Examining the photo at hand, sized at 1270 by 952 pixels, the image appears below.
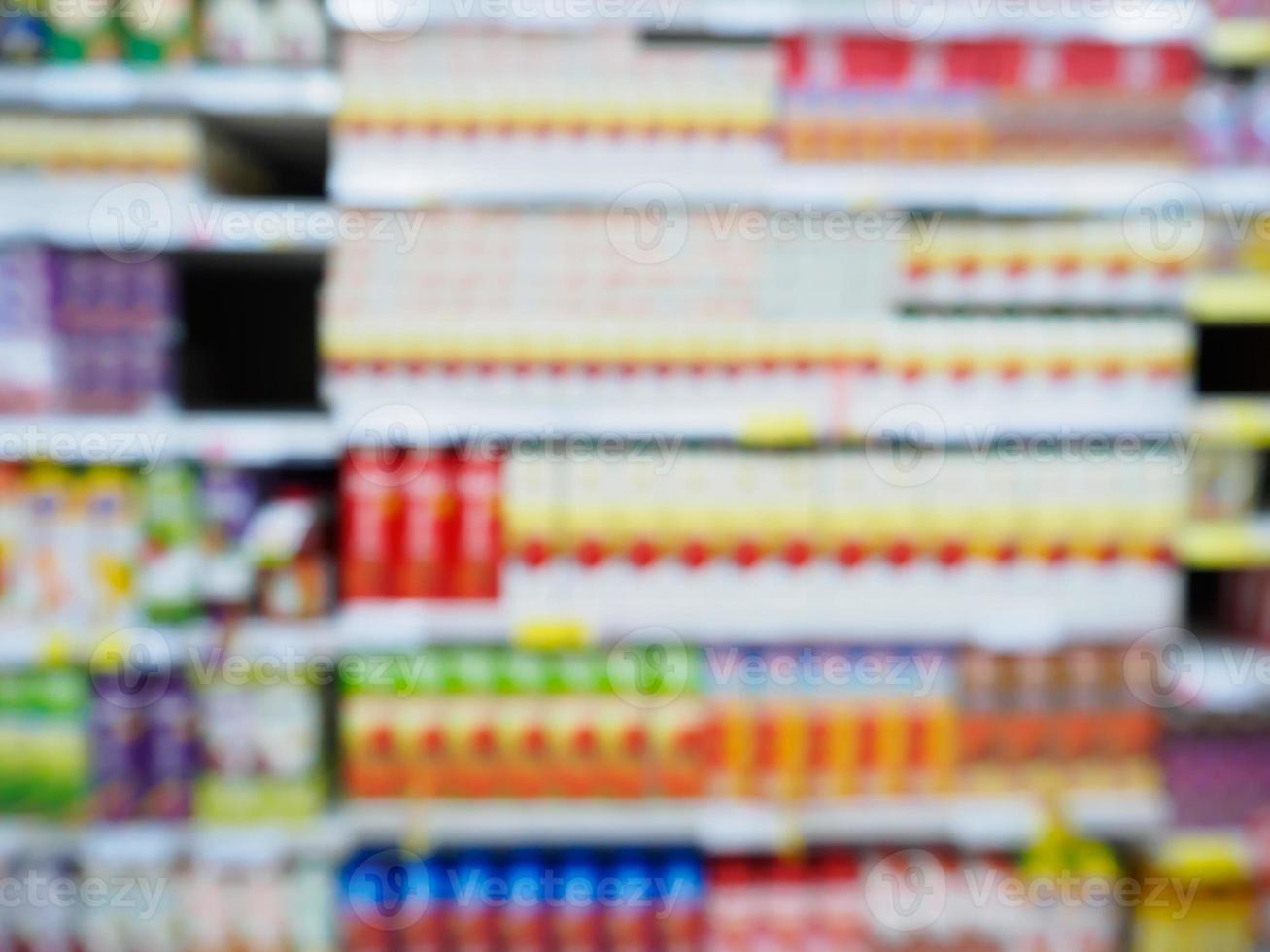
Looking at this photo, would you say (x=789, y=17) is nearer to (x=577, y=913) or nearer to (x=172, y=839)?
(x=577, y=913)

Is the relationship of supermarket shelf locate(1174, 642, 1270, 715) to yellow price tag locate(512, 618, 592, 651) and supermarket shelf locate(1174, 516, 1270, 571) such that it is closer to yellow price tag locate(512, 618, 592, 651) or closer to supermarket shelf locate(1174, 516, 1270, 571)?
supermarket shelf locate(1174, 516, 1270, 571)

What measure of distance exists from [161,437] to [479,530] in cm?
69

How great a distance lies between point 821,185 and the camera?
1.96 m

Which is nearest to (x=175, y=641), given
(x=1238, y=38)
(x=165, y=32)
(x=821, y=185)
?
(x=165, y=32)

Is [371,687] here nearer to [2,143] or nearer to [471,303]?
[471,303]

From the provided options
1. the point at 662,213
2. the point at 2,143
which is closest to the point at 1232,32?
the point at 662,213

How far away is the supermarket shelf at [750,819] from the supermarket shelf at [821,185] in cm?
130

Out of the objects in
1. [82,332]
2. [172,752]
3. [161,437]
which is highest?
[82,332]

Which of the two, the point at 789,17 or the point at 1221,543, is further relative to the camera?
the point at 1221,543

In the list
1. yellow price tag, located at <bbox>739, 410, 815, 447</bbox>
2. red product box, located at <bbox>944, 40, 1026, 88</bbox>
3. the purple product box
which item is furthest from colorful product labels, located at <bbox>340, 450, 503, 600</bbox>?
red product box, located at <bbox>944, 40, 1026, 88</bbox>

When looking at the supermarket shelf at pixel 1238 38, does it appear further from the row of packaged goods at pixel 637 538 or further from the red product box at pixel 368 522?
the red product box at pixel 368 522

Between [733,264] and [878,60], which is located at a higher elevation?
[878,60]

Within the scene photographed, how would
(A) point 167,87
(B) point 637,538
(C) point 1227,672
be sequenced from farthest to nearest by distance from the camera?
(C) point 1227,672, (B) point 637,538, (A) point 167,87

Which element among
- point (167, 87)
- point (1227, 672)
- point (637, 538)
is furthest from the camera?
point (1227, 672)
